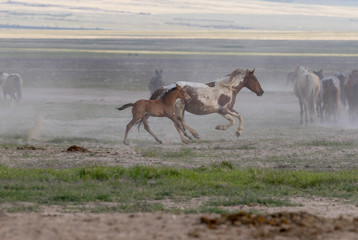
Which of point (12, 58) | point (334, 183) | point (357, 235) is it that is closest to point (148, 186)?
point (334, 183)

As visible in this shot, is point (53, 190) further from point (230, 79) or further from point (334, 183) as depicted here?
point (230, 79)

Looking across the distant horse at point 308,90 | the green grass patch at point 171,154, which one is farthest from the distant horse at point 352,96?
the green grass patch at point 171,154

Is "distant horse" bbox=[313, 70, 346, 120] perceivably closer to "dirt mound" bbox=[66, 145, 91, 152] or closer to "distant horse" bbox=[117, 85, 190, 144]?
"distant horse" bbox=[117, 85, 190, 144]

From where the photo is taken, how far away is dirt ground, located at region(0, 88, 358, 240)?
670 centimetres

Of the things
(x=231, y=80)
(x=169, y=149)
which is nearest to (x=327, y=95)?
(x=231, y=80)

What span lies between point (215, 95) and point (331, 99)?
627 centimetres

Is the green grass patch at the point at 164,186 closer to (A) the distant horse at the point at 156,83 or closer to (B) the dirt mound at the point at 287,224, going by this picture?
(B) the dirt mound at the point at 287,224

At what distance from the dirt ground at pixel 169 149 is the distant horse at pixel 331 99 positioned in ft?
1.63

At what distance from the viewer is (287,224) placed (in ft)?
22.4

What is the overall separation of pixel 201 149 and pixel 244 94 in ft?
59.8

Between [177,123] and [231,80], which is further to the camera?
[231,80]

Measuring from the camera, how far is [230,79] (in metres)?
18.8

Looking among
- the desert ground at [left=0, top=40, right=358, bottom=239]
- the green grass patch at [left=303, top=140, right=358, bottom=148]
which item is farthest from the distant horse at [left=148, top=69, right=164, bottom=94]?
the green grass patch at [left=303, top=140, right=358, bottom=148]

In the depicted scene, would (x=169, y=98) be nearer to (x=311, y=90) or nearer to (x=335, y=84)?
(x=311, y=90)
